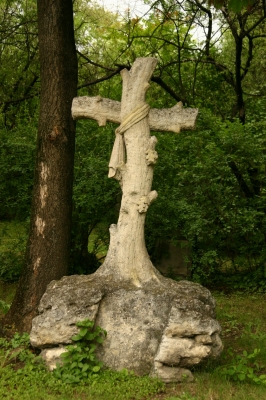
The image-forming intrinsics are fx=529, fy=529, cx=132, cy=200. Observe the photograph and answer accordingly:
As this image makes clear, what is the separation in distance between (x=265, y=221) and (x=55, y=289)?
5.10 meters

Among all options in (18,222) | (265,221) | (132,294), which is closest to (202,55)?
(265,221)

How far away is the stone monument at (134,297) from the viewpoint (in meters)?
4.93

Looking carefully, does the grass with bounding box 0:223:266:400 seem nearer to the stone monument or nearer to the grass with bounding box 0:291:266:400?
the grass with bounding box 0:291:266:400

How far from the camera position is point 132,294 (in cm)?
516

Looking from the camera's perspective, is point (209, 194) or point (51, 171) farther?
point (209, 194)

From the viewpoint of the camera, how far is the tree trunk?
623 centimetres

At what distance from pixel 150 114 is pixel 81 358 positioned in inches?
103

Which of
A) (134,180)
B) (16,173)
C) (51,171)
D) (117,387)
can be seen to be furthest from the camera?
(16,173)

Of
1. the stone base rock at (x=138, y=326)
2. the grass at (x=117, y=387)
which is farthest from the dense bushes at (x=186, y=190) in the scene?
the grass at (x=117, y=387)

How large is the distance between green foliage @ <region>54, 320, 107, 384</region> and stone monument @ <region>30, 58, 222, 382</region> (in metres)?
0.10

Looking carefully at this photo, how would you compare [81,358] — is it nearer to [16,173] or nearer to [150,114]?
[150,114]

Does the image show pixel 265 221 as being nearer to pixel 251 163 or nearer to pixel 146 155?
pixel 251 163

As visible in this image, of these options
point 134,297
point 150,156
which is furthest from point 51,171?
point 134,297

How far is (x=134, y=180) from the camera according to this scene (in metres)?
5.52
